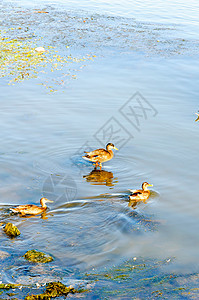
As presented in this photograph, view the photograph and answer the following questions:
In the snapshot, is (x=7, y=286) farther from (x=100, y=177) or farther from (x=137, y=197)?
(x=100, y=177)

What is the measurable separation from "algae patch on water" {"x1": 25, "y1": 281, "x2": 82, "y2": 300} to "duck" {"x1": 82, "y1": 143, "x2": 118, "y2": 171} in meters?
5.16

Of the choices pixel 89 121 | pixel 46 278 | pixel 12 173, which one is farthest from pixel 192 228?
pixel 89 121

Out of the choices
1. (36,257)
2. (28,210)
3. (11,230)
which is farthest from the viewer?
(28,210)

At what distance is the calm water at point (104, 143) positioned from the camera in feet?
27.2

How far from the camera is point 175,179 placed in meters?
10.9

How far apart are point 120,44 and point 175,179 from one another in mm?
11109

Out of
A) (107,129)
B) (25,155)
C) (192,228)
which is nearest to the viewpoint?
(192,228)

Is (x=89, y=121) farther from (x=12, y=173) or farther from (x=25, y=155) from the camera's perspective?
(x=12, y=173)

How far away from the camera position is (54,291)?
21.4 feet

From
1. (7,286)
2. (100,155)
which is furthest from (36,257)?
(100,155)

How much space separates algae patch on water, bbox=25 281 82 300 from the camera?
6.36 meters

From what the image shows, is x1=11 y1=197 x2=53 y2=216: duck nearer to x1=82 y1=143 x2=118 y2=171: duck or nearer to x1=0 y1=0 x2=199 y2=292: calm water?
x1=0 y1=0 x2=199 y2=292: calm water

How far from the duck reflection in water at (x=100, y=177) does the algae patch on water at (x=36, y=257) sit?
3.67m

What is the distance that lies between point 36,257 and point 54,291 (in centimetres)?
103
